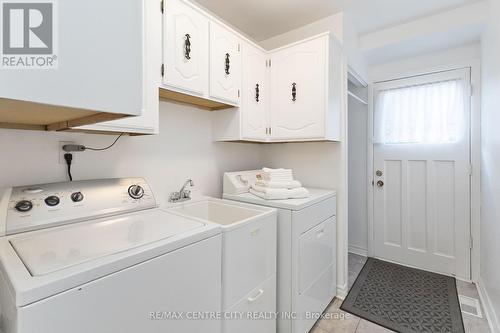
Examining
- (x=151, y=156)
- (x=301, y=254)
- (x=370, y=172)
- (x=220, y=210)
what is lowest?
(x=301, y=254)

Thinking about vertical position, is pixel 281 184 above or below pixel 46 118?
below

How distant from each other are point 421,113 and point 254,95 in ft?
6.31

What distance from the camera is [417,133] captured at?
2662 mm

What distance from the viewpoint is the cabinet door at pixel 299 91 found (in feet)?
6.42

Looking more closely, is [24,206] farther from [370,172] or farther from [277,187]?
[370,172]

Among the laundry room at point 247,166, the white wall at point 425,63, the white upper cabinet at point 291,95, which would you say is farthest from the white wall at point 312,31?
the white wall at point 425,63

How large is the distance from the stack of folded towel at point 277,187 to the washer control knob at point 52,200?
4.05 feet

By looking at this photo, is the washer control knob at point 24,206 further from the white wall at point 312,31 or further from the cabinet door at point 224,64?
the white wall at point 312,31

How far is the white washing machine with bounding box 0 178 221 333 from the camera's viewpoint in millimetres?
676

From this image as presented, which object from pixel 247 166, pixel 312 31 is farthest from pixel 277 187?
pixel 312 31

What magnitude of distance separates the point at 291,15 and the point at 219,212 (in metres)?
1.90

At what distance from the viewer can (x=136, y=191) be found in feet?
4.70

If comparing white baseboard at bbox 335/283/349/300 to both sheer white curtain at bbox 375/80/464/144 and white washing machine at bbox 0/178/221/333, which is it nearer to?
white washing machine at bbox 0/178/221/333

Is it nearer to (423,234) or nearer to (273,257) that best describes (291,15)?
(273,257)
